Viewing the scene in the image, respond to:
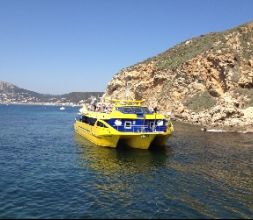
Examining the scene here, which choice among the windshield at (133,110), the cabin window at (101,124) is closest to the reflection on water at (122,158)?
the cabin window at (101,124)

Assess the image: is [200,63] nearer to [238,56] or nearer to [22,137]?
[238,56]

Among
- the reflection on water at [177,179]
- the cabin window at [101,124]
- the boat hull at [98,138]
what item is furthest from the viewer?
the cabin window at [101,124]

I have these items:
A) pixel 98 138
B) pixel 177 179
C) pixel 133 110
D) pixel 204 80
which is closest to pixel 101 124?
pixel 98 138

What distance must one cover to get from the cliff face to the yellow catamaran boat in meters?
34.5

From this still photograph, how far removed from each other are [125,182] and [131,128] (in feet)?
49.2

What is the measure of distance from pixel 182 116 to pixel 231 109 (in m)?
19.4

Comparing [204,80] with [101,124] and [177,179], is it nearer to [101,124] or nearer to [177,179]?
[101,124]

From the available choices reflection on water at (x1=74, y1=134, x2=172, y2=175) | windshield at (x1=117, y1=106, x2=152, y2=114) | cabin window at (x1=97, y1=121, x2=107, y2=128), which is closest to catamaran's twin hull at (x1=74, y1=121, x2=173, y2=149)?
cabin window at (x1=97, y1=121, x2=107, y2=128)

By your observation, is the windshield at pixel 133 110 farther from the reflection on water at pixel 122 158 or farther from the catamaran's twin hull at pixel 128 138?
the reflection on water at pixel 122 158

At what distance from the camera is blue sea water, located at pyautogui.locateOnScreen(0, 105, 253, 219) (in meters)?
22.2

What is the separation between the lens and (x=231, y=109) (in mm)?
78000

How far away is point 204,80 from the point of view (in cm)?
10112

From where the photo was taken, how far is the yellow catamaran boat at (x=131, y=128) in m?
43.4

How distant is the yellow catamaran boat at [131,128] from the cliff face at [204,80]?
3453 centimetres
